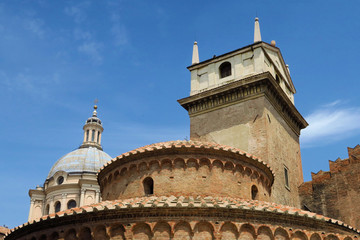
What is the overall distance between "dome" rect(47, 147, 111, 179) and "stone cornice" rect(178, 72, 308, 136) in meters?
24.4

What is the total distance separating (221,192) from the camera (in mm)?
14562

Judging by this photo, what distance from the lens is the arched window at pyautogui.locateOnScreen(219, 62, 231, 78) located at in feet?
81.5

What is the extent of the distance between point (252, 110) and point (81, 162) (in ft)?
96.7

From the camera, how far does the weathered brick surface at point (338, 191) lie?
71.1 ft

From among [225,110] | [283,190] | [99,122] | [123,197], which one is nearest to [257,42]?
[225,110]

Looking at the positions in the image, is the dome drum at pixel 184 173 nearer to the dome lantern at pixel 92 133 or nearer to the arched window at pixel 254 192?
the arched window at pixel 254 192

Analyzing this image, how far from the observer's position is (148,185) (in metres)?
15.0

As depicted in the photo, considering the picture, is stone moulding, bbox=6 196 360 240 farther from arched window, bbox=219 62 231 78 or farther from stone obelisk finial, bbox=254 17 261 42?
stone obelisk finial, bbox=254 17 261 42

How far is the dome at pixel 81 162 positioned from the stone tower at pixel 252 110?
80.0ft

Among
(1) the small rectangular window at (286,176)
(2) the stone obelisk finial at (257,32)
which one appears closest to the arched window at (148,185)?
(1) the small rectangular window at (286,176)

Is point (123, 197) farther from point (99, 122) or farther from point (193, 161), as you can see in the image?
point (99, 122)

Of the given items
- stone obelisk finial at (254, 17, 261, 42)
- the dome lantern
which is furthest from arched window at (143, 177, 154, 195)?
the dome lantern

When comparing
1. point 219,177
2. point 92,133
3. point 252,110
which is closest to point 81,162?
point 92,133

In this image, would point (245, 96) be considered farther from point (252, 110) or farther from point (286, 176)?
point (286, 176)
